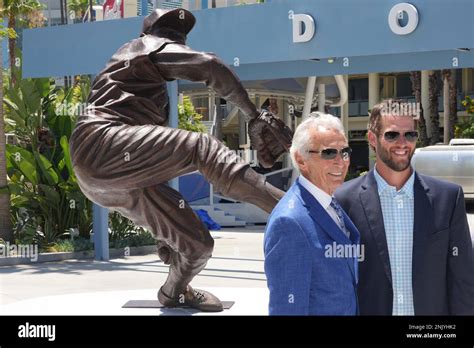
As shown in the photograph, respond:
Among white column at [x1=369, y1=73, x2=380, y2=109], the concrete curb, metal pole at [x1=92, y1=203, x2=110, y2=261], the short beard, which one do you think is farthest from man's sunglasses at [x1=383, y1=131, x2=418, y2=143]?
white column at [x1=369, y1=73, x2=380, y2=109]

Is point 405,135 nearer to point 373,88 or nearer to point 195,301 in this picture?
point 195,301

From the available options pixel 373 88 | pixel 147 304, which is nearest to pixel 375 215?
pixel 147 304

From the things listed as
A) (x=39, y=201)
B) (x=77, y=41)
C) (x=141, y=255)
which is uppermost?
(x=77, y=41)

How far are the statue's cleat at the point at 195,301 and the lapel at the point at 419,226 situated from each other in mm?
3081

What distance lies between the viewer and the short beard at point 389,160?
321cm

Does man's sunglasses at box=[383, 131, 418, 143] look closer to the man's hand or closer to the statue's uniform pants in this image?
the statue's uniform pants

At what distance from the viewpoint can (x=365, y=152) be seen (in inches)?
1674

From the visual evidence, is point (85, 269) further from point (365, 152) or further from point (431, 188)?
point (365, 152)

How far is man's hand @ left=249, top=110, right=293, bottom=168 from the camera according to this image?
17.2ft

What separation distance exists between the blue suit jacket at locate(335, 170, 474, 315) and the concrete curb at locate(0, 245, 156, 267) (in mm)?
11101
